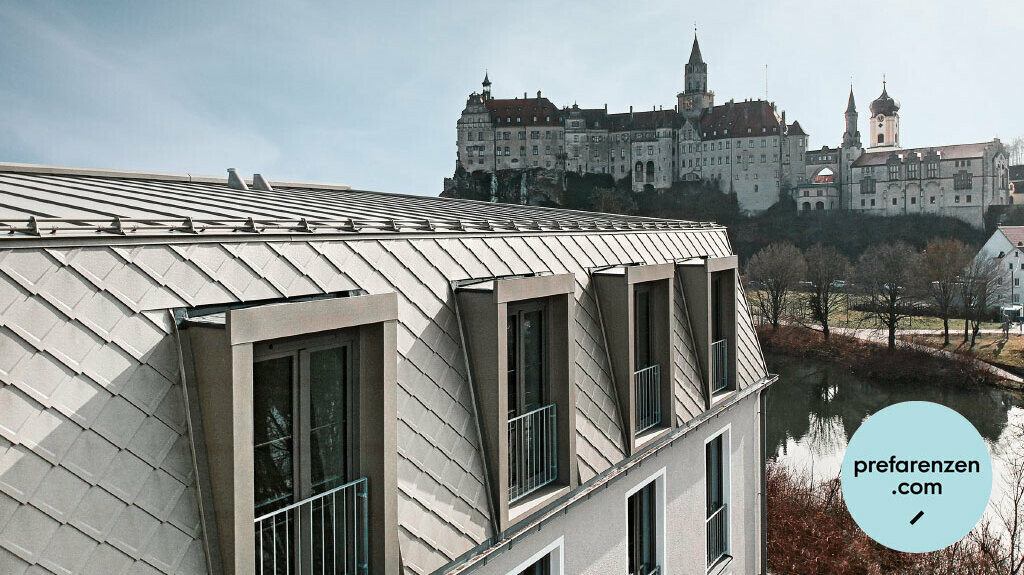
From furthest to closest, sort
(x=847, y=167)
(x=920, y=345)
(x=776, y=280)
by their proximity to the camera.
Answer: (x=847, y=167), (x=776, y=280), (x=920, y=345)

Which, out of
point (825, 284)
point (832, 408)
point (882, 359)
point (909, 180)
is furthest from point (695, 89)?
point (832, 408)

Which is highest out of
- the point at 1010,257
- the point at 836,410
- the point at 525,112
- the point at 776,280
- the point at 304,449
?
the point at 525,112

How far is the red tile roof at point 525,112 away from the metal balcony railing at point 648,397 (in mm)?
100600

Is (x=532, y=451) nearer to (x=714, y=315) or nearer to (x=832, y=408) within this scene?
(x=714, y=315)

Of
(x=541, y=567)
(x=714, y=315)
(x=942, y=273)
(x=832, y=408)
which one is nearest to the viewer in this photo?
(x=541, y=567)

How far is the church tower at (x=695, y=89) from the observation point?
104 metres

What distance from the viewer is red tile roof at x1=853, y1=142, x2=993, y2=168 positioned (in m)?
86.2

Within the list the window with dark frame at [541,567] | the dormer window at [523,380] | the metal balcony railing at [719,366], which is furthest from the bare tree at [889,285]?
the dormer window at [523,380]

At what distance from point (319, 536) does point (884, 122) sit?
11473 cm

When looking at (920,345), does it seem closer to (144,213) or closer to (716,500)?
(716,500)

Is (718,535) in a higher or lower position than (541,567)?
lower

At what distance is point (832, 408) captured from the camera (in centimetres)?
3562

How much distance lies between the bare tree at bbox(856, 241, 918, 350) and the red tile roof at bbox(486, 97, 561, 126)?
5795cm

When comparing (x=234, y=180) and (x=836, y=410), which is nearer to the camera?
(x=234, y=180)
